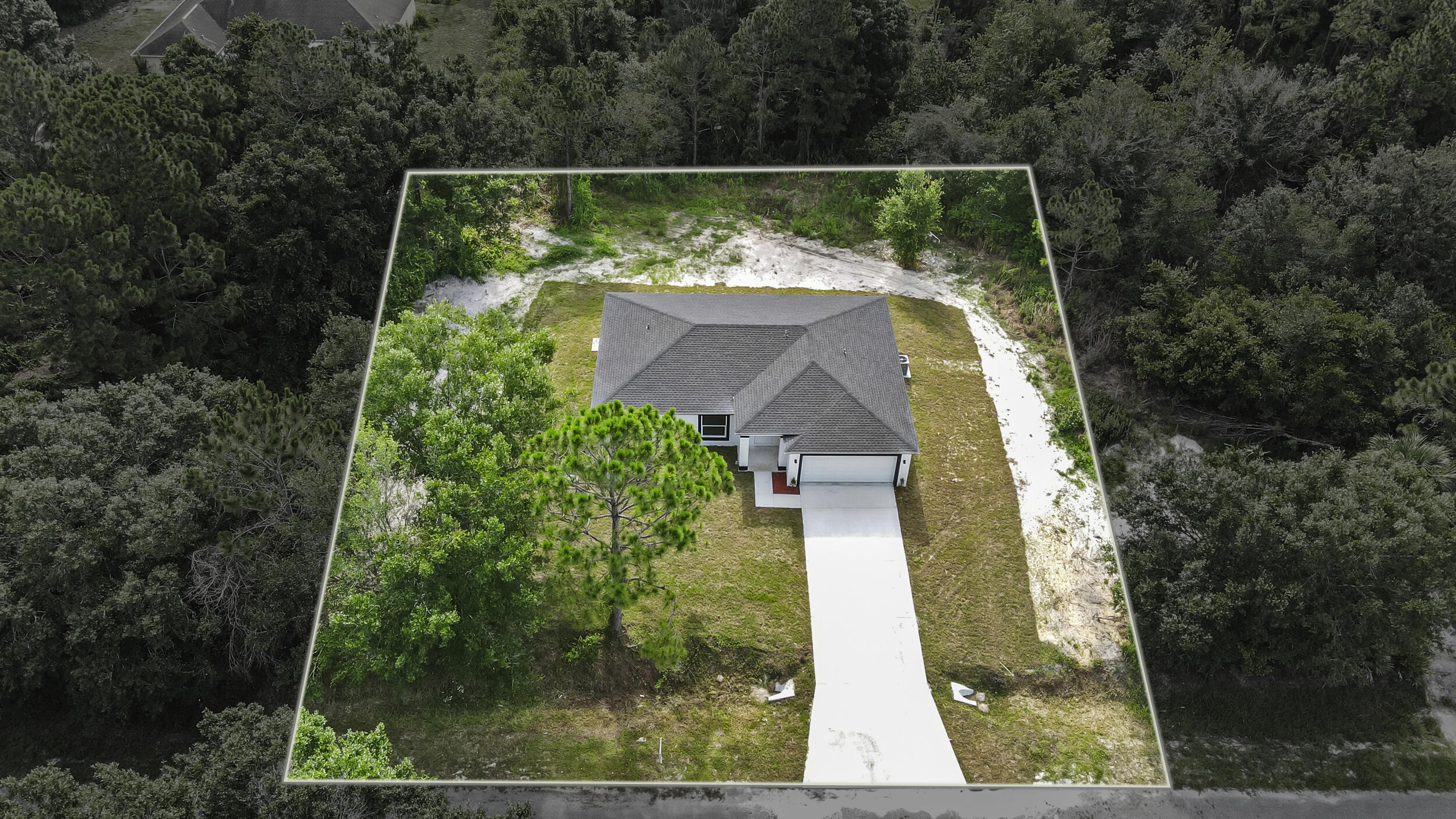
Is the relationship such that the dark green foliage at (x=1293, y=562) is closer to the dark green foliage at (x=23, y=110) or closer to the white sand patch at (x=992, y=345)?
the white sand patch at (x=992, y=345)

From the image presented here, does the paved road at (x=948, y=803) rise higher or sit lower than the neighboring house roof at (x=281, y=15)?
lower

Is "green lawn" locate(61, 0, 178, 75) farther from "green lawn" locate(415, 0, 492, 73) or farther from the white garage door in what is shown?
the white garage door

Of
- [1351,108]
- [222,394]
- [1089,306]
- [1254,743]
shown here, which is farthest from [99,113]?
[1351,108]

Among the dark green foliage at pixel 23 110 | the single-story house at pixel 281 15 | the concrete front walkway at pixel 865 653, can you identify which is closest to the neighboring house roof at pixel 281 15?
the single-story house at pixel 281 15

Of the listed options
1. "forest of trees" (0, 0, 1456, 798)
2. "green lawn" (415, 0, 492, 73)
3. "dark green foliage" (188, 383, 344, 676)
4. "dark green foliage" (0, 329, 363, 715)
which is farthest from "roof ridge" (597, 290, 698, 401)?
"green lawn" (415, 0, 492, 73)

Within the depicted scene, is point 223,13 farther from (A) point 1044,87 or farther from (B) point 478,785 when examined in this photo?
(B) point 478,785

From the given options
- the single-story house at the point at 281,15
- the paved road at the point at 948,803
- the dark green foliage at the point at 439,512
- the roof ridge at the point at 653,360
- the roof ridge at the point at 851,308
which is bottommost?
the paved road at the point at 948,803
